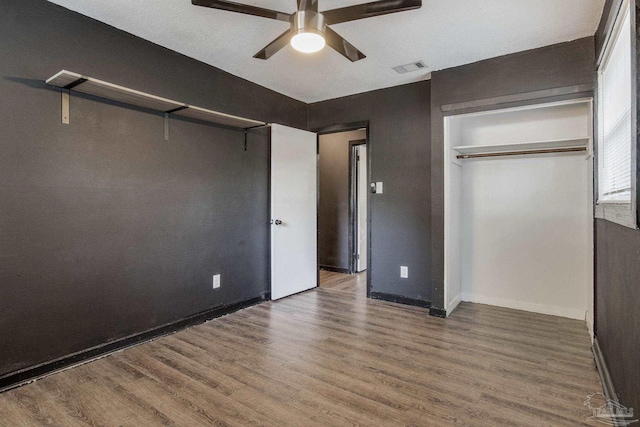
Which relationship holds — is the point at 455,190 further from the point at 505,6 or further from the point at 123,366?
the point at 123,366

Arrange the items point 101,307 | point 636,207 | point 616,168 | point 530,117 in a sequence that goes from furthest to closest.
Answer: point 530,117 < point 101,307 < point 616,168 < point 636,207

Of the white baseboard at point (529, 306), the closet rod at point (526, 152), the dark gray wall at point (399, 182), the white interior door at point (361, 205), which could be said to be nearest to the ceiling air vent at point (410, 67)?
the dark gray wall at point (399, 182)

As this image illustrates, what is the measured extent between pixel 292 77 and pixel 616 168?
2.81 m

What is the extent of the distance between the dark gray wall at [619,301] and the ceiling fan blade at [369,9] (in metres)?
1.07

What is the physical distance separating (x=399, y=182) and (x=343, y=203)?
171cm

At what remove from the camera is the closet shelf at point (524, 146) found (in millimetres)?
3004

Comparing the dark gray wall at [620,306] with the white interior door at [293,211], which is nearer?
the dark gray wall at [620,306]

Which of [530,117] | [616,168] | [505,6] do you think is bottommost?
[616,168]

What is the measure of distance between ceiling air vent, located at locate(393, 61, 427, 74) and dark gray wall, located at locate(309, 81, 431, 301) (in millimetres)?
382

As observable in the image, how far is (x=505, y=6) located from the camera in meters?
2.28

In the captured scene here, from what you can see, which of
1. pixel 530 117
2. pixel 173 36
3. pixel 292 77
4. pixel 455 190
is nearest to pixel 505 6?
pixel 530 117

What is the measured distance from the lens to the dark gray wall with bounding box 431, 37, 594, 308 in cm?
276

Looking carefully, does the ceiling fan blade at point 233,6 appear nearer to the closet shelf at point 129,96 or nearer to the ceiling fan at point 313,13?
the ceiling fan at point 313,13

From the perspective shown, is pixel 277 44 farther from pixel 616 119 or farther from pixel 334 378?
pixel 334 378
